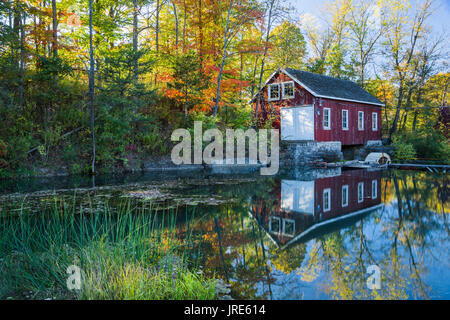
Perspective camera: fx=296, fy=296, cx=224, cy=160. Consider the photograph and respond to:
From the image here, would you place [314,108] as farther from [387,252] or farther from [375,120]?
[387,252]

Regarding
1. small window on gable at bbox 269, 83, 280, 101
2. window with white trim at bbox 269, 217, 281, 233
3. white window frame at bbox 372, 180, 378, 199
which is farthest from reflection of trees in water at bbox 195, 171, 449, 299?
small window on gable at bbox 269, 83, 280, 101

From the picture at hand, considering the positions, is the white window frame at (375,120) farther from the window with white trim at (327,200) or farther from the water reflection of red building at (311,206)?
the window with white trim at (327,200)

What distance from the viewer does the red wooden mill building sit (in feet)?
60.5

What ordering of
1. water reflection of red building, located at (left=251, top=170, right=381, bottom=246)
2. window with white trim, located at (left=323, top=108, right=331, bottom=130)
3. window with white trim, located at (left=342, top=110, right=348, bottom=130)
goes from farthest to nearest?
window with white trim, located at (left=342, top=110, right=348, bottom=130) < window with white trim, located at (left=323, top=108, right=331, bottom=130) < water reflection of red building, located at (left=251, top=170, right=381, bottom=246)

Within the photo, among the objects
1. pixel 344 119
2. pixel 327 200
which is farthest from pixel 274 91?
pixel 327 200

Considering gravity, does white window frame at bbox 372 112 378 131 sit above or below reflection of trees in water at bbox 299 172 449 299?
above

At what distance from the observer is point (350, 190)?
31.9 ft

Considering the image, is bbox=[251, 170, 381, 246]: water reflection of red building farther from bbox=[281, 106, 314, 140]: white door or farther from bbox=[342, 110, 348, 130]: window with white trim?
bbox=[342, 110, 348, 130]: window with white trim

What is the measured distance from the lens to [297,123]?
19.1 metres

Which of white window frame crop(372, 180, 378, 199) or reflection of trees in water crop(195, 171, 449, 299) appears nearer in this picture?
reflection of trees in water crop(195, 171, 449, 299)

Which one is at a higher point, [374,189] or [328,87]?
[328,87]

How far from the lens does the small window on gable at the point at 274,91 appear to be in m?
19.8

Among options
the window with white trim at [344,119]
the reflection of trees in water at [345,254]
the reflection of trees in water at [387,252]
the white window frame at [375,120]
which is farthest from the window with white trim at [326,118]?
the reflection of trees in water at [345,254]

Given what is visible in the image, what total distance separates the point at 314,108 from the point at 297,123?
145cm
